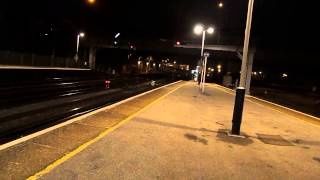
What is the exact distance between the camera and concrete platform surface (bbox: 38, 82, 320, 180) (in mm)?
6484

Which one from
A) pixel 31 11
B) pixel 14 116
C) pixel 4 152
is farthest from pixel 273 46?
pixel 4 152

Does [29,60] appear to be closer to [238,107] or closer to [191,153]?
[238,107]

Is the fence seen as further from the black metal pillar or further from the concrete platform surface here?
the black metal pillar

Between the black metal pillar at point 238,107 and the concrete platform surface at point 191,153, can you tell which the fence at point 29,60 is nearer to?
the concrete platform surface at point 191,153

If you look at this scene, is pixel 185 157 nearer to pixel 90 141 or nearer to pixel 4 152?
pixel 90 141

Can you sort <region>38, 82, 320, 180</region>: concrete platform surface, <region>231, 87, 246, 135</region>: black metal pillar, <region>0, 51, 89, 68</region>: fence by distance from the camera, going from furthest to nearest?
1. <region>0, 51, 89, 68</region>: fence
2. <region>231, 87, 246, 135</region>: black metal pillar
3. <region>38, 82, 320, 180</region>: concrete platform surface

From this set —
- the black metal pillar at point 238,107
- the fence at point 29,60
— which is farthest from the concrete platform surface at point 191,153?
the fence at point 29,60

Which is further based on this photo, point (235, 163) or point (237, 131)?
point (237, 131)

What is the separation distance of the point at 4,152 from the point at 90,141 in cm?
201

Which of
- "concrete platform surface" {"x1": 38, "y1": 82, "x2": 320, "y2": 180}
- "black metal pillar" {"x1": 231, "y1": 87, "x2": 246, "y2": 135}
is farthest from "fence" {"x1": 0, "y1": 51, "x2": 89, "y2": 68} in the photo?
"black metal pillar" {"x1": 231, "y1": 87, "x2": 246, "y2": 135}

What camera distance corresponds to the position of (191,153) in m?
8.05

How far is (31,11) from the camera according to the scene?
189 feet

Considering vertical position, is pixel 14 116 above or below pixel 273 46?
below

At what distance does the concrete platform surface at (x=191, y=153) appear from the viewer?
6484mm
